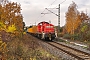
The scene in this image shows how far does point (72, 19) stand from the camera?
133 ft

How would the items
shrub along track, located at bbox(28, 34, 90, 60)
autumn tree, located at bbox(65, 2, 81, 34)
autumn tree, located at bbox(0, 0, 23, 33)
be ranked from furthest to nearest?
autumn tree, located at bbox(65, 2, 81, 34)
autumn tree, located at bbox(0, 0, 23, 33)
shrub along track, located at bbox(28, 34, 90, 60)

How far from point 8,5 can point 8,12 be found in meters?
1.53

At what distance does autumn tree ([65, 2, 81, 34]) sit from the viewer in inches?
1552

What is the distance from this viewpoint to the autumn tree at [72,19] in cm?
3942

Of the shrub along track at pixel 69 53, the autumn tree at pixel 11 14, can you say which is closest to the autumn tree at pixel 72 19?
the autumn tree at pixel 11 14

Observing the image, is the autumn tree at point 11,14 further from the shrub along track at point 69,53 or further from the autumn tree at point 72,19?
the autumn tree at point 72,19

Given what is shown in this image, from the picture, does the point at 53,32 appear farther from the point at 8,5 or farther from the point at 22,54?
the point at 22,54

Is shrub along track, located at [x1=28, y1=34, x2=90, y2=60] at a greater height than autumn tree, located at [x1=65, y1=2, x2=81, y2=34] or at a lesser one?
lesser

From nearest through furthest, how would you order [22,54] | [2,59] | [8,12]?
[2,59] → [22,54] → [8,12]

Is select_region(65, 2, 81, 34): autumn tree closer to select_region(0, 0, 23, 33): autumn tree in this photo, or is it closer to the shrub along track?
select_region(0, 0, 23, 33): autumn tree

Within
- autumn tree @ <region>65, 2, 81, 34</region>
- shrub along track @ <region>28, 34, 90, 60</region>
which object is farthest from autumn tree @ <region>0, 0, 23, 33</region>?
autumn tree @ <region>65, 2, 81, 34</region>

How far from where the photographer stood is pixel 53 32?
2998 centimetres

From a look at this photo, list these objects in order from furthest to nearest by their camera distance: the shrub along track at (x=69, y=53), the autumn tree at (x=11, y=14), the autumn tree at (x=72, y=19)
Result: the autumn tree at (x=72, y=19) → the autumn tree at (x=11, y=14) → the shrub along track at (x=69, y=53)

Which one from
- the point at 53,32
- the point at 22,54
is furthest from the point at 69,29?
the point at 22,54
